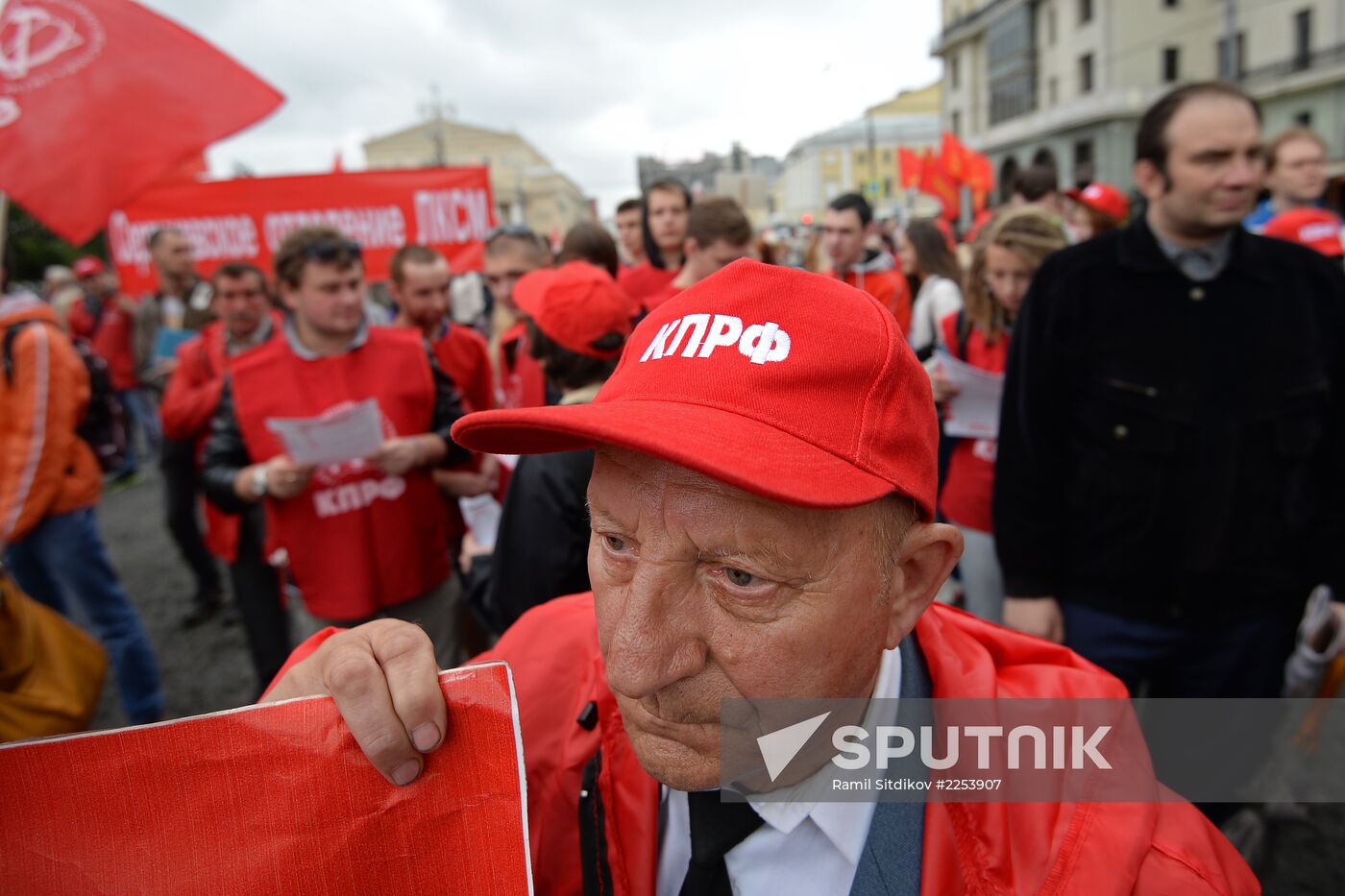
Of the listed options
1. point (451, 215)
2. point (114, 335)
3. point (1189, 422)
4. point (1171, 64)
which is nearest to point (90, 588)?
point (1189, 422)

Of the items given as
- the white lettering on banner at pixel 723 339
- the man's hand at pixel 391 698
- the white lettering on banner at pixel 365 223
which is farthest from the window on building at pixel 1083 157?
the man's hand at pixel 391 698

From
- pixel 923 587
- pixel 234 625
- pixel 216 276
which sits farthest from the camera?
pixel 234 625

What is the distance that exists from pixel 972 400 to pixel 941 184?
374 inches

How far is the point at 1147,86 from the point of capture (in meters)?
33.1

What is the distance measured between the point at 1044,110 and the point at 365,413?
4104cm

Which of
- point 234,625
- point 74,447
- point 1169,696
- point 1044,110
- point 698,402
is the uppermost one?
point 1044,110

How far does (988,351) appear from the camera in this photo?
3221 mm

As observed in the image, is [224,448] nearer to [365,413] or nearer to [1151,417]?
[365,413]

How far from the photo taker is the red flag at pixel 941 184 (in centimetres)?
1139

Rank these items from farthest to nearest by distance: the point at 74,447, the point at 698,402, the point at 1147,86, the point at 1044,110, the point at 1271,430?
1. the point at 1044,110
2. the point at 1147,86
3. the point at 74,447
4. the point at 1271,430
5. the point at 698,402

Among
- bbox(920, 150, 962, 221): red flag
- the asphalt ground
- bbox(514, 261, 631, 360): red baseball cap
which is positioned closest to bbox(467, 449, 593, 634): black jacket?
bbox(514, 261, 631, 360): red baseball cap

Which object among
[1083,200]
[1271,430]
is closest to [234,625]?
[1271,430]

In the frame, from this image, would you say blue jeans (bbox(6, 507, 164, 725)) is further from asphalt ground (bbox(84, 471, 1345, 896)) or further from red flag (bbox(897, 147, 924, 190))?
red flag (bbox(897, 147, 924, 190))

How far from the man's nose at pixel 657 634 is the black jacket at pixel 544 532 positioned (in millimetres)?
1189
